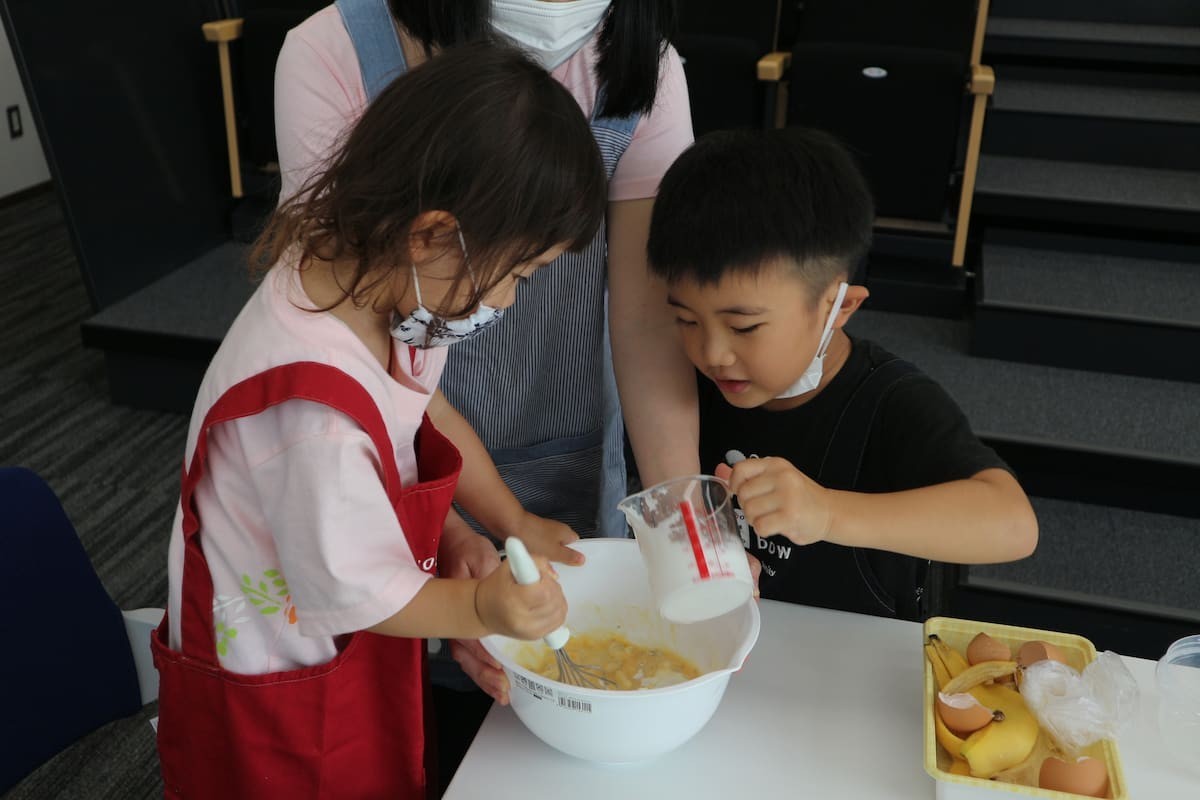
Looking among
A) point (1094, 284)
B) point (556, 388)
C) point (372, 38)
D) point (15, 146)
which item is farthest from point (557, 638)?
point (15, 146)

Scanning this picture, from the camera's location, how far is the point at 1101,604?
2.07m

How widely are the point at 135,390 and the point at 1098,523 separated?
2631 mm

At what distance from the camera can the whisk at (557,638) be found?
747 mm

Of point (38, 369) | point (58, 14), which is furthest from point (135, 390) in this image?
point (58, 14)

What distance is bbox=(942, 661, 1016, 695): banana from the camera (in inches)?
34.6

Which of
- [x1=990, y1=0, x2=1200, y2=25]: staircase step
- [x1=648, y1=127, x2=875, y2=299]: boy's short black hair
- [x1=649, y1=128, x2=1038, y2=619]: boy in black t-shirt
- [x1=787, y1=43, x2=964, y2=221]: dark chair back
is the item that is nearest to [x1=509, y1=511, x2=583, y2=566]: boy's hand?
[x1=649, y1=128, x2=1038, y2=619]: boy in black t-shirt

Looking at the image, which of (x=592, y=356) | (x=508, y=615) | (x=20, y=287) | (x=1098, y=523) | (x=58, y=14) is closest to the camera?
(x=508, y=615)

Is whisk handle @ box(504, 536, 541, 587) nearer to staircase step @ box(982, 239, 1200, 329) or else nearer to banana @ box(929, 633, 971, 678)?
banana @ box(929, 633, 971, 678)

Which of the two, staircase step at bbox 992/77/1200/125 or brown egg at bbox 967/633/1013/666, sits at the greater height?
brown egg at bbox 967/633/1013/666

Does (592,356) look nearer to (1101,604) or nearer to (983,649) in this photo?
(983,649)

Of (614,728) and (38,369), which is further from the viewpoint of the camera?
(38,369)

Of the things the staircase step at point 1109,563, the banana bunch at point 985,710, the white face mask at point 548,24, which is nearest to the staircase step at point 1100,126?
the staircase step at point 1109,563

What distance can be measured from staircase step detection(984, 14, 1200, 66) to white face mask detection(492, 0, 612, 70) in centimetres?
298

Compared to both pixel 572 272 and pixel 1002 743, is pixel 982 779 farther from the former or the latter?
pixel 572 272
